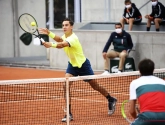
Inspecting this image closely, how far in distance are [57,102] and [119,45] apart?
472cm

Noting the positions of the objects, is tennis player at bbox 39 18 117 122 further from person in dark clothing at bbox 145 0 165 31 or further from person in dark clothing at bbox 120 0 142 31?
person in dark clothing at bbox 120 0 142 31

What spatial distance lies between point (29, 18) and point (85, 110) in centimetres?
220

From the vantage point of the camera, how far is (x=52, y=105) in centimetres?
1171

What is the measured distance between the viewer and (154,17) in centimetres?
1733

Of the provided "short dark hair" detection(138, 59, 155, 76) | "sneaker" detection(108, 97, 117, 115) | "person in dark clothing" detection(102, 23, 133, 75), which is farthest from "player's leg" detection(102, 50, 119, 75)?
"short dark hair" detection(138, 59, 155, 76)

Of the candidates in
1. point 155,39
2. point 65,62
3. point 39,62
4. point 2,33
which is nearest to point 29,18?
point 155,39

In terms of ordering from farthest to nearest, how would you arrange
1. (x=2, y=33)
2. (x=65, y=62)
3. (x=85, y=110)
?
(x=2, y=33)
(x=65, y=62)
(x=85, y=110)

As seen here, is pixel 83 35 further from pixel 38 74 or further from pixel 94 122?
pixel 94 122

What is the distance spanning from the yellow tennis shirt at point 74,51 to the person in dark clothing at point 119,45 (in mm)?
5564

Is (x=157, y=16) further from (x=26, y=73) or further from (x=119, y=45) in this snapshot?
(x=26, y=73)

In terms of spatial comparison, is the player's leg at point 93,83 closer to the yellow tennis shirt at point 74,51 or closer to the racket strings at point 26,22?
the yellow tennis shirt at point 74,51

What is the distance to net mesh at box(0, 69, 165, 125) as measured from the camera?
1027cm

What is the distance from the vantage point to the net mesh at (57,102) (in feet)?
33.7

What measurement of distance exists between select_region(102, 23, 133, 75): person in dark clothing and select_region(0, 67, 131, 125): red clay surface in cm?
212
